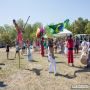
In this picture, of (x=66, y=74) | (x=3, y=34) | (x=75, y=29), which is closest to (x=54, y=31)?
(x=66, y=74)

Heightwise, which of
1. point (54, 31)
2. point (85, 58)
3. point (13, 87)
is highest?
point (54, 31)

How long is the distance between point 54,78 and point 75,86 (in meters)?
2.07

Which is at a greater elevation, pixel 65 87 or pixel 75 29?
pixel 75 29

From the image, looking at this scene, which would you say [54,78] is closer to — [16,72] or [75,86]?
[75,86]

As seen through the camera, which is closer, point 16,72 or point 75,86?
point 75,86

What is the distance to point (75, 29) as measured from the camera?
89625mm

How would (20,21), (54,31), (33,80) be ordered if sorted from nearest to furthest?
1. (33,80)
2. (54,31)
3. (20,21)

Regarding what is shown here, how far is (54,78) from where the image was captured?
13523 millimetres

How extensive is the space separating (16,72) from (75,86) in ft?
17.1

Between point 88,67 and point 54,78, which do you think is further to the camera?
point 88,67

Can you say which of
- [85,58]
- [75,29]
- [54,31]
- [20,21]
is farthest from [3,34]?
[85,58]

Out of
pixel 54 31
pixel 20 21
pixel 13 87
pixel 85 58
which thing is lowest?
pixel 13 87

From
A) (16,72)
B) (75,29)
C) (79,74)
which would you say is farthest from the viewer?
(75,29)

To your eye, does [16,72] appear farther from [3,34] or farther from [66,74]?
[3,34]
